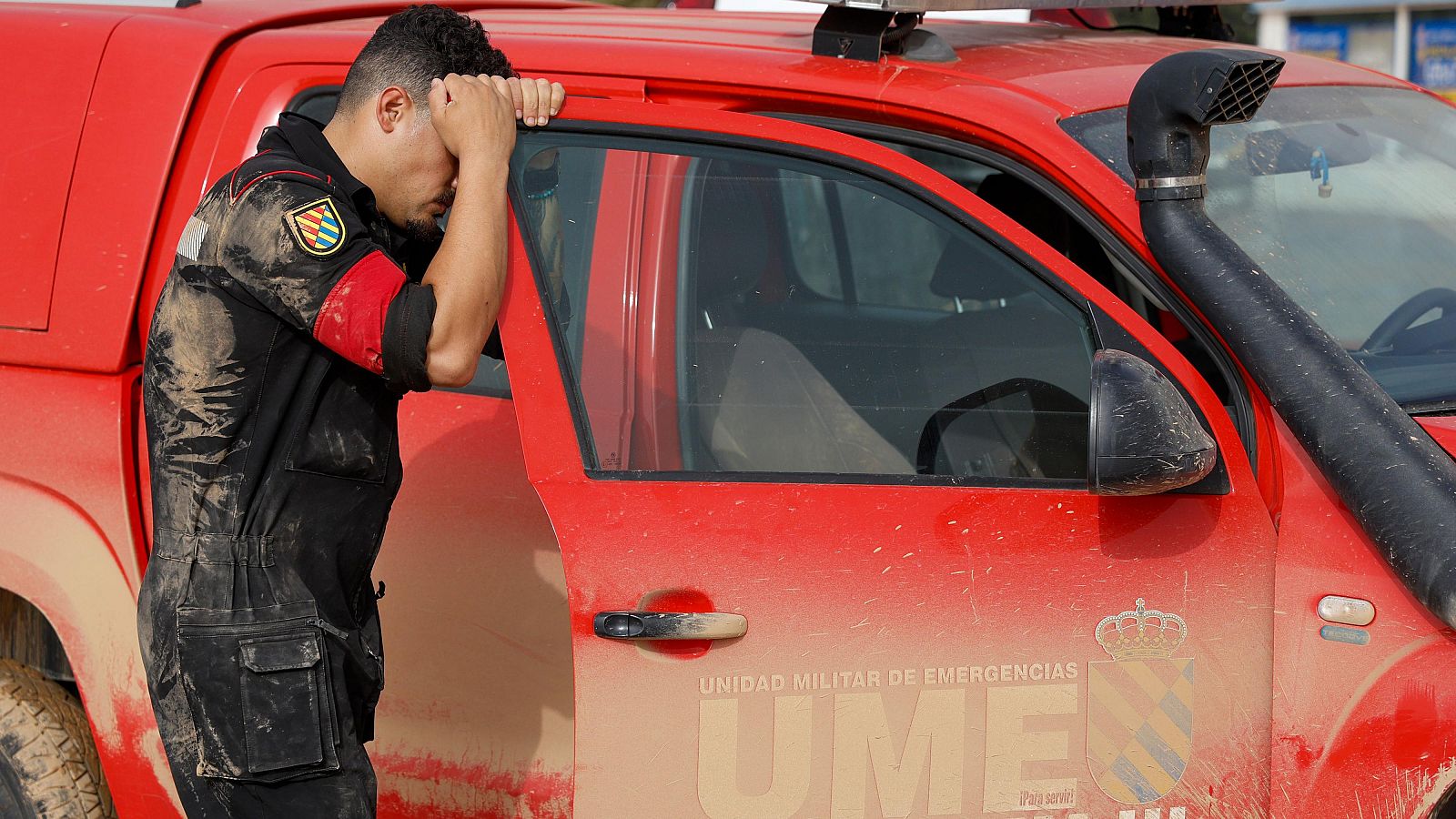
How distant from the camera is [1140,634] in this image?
69.3 inches

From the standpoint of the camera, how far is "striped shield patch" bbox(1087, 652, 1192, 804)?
1.76 metres

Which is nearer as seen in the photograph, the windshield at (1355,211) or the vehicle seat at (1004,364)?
the vehicle seat at (1004,364)

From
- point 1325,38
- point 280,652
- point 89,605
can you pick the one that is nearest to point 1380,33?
point 1325,38

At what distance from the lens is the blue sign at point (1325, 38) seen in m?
16.3

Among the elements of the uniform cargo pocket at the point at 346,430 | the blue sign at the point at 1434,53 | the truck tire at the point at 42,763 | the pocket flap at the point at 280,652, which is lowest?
the truck tire at the point at 42,763

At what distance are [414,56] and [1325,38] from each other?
55.8ft

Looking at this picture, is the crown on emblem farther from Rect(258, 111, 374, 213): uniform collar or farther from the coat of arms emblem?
Rect(258, 111, 374, 213): uniform collar

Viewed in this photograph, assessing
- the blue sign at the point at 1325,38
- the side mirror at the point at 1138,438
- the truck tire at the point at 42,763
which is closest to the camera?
the side mirror at the point at 1138,438

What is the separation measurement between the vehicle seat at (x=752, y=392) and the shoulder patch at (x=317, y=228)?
54cm

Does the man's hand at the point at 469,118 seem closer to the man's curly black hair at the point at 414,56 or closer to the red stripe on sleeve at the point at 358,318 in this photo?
the man's curly black hair at the point at 414,56

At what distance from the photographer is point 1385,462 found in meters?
1.66

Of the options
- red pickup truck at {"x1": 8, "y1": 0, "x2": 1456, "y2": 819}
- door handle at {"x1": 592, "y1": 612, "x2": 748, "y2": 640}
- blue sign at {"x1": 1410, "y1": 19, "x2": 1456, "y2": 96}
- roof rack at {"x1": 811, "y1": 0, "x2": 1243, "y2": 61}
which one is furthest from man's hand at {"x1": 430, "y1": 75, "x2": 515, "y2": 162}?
blue sign at {"x1": 1410, "y1": 19, "x2": 1456, "y2": 96}

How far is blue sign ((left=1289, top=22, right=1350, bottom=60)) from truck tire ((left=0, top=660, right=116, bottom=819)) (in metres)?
16.8

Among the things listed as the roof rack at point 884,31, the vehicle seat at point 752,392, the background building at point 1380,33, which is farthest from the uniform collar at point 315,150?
the background building at point 1380,33
